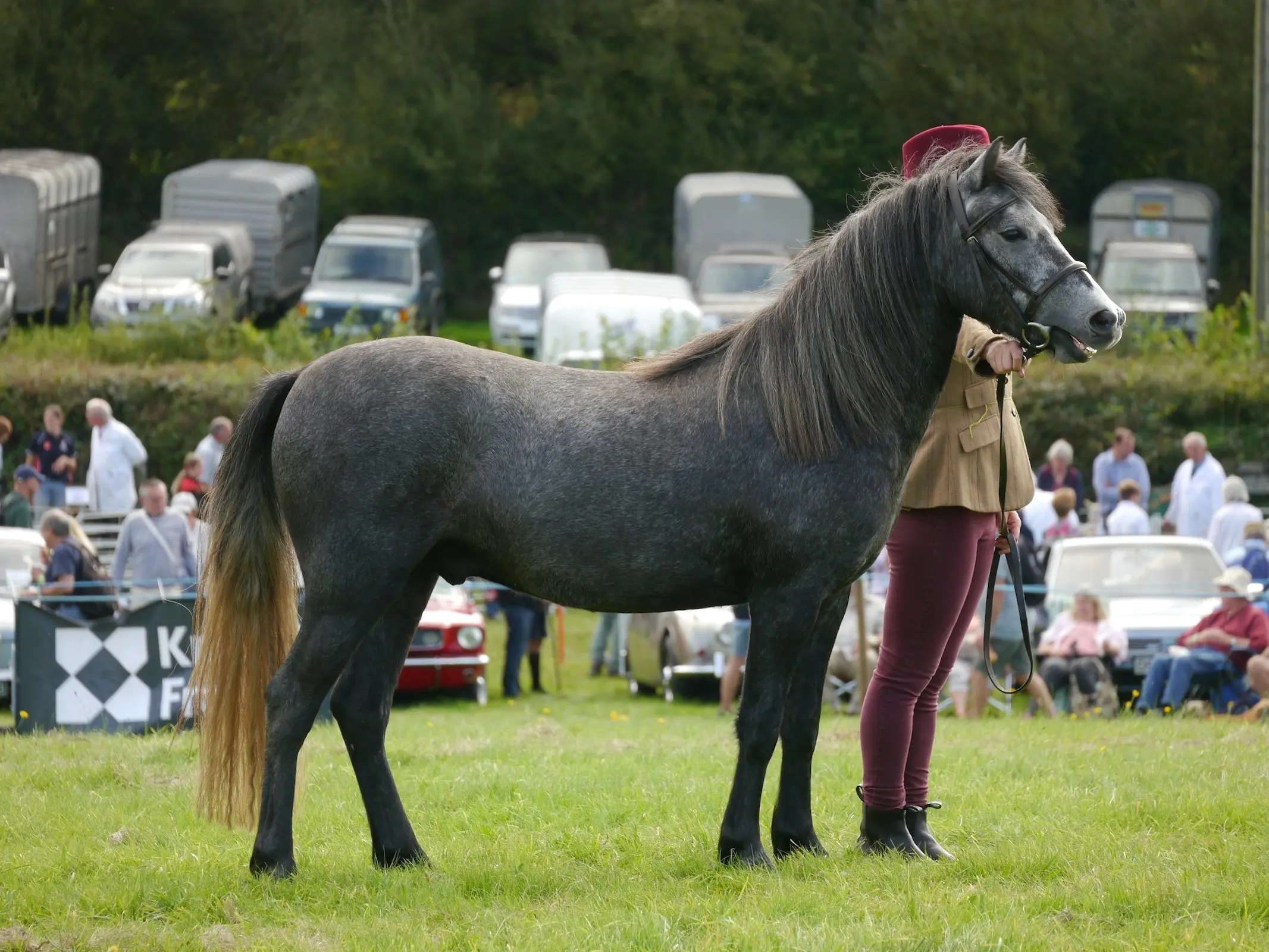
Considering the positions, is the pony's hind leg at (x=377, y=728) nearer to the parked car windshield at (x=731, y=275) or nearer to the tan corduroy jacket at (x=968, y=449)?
the tan corduroy jacket at (x=968, y=449)

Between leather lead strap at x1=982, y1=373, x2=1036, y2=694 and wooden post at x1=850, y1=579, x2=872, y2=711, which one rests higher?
leather lead strap at x1=982, y1=373, x2=1036, y2=694

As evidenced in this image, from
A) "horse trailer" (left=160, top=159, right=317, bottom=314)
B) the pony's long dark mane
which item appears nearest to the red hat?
the pony's long dark mane

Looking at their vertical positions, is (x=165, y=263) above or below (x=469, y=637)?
above

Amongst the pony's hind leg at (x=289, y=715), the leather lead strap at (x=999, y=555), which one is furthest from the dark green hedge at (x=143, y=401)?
the leather lead strap at (x=999, y=555)

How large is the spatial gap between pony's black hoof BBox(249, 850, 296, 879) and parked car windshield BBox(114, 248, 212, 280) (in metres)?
24.9

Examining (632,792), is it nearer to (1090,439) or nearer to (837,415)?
(837,415)

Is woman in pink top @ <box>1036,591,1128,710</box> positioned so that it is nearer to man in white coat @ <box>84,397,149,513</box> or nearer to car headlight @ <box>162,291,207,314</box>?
man in white coat @ <box>84,397,149,513</box>

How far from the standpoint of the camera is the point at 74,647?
11195 millimetres

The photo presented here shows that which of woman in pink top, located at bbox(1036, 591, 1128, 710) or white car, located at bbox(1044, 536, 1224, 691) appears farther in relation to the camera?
white car, located at bbox(1044, 536, 1224, 691)

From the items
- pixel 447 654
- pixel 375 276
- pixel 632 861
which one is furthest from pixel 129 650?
pixel 375 276

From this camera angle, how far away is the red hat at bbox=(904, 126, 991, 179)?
5957mm

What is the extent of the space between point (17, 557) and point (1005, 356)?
11.7 meters

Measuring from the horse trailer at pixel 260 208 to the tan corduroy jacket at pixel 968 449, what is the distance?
29.3 metres

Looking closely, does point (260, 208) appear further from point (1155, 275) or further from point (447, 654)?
point (447, 654)
